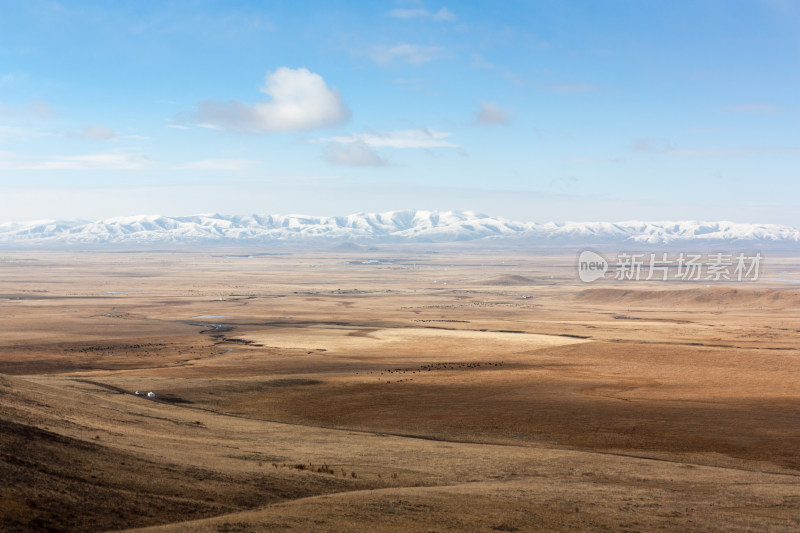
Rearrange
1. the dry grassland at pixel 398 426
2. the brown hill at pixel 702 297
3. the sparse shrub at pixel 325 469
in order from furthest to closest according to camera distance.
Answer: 1. the brown hill at pixel 702 297
2. the sparse shrub at pixel 325 469
3. the dry grassland at pixel 398 426

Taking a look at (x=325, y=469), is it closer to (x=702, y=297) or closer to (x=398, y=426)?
(x=398, y=426)

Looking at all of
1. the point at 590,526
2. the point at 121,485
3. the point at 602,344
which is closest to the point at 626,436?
the point at 590,526

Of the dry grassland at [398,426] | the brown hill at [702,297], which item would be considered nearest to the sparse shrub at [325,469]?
the dry grassland at [398,426]

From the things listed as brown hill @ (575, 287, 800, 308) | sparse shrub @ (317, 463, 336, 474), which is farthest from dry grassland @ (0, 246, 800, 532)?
brown hill @ (575, 287, 800, 308)

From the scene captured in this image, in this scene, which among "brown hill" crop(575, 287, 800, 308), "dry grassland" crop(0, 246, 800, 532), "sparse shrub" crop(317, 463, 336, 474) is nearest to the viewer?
"dry grassland" crop(0, 246, 800, 532)

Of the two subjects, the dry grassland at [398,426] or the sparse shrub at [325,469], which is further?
the sparse shrub at [325,469]

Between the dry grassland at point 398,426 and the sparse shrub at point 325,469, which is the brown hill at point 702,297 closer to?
the dry grassland at point 398,426

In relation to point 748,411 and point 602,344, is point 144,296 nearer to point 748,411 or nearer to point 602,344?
point 602,344

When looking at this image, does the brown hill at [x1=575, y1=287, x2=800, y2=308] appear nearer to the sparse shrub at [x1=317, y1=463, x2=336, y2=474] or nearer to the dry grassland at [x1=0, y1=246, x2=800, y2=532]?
the dry grassland at [x1=0, y1=246, x2=800, y2=532]
